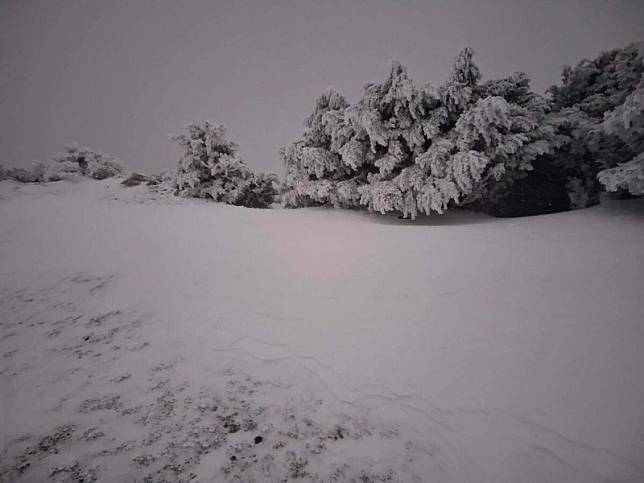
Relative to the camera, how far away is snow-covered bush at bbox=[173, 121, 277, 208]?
8.21 meters

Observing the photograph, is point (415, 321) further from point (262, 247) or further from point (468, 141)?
point (468, 141)

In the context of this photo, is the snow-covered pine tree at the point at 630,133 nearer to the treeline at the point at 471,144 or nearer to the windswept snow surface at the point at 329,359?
the treeline at the point at 471,144

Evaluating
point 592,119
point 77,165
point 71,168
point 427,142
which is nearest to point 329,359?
point 427,142

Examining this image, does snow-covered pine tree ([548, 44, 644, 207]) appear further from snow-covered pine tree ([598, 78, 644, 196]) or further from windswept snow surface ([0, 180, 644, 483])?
windswept snow surface ([0, 180, 644, 483])

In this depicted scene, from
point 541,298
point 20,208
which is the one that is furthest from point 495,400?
point 20,208

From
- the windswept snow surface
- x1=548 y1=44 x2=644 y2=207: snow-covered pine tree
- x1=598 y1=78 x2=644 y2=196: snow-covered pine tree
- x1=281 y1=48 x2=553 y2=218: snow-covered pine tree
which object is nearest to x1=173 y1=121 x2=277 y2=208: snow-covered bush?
x1=281 y1=48 x2=553 y2=218: snow-covered pine tree

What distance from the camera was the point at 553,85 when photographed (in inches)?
308

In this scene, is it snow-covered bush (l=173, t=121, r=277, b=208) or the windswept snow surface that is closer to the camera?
the windswept snow surface

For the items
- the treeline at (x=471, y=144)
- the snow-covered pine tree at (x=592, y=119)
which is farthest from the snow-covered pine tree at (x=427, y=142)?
the snow-covered pine tree at (x=592, y=119)

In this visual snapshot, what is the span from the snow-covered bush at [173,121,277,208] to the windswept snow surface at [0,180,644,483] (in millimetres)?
3831

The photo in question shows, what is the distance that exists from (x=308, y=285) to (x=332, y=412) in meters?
1.79

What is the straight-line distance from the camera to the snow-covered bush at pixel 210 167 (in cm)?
821

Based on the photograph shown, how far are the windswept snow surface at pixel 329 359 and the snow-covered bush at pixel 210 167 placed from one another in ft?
12.6

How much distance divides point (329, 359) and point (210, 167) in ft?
24.0
